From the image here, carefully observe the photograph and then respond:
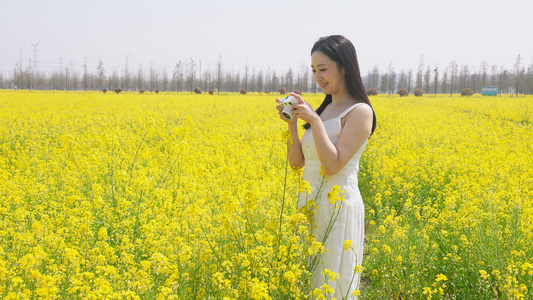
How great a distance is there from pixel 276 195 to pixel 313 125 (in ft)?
6.71

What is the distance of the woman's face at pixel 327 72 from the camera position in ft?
7.52

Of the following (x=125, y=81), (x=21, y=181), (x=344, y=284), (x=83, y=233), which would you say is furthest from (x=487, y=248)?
(x=125, y=81)

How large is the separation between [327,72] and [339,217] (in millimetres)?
807

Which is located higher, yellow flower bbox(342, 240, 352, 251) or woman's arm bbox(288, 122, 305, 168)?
woman's arm bbox(288, 122, 305, 168)

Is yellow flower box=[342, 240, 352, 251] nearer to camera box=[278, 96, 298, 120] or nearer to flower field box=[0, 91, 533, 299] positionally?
flower field box=[0, 91, 533, 299]

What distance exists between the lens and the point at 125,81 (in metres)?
92.1

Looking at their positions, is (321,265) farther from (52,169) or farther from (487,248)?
(52,169)

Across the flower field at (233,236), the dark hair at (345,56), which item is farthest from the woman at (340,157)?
the flower field at (233,236)

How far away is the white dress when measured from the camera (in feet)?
7.48

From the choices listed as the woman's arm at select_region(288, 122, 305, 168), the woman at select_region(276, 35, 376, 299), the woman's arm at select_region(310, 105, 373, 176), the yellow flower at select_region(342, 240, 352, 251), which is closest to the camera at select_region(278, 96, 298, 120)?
the woman at select_region(276, 35, 376, 299)

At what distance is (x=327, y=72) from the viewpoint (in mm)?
2309

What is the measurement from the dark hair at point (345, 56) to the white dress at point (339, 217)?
13 cm

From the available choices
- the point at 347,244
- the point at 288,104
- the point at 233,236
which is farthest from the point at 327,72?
the point at 233,236

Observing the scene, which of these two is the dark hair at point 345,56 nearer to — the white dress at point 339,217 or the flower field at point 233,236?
the white dress at point 339,217
